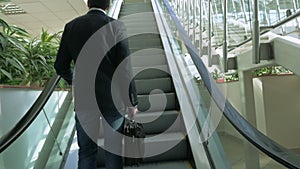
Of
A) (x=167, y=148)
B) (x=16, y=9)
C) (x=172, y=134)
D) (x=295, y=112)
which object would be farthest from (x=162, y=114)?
(x=16, y=9)

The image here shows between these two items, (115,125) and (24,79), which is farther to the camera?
(24,79)

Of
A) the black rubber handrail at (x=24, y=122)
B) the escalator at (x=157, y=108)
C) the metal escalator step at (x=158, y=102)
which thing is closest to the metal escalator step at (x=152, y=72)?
the escalator at (x=157, y=108)

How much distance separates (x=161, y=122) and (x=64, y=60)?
1.39m

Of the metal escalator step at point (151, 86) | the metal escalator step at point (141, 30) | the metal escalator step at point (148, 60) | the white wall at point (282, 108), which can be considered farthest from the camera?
the metal escalator step at point (141, 30)

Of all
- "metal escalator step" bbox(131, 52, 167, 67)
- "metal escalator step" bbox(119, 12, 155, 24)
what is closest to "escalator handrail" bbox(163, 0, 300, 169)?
"metal escalator step" bbox(131, 52, 167, 67)

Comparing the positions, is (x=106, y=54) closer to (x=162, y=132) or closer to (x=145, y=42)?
(x=162, y=132)

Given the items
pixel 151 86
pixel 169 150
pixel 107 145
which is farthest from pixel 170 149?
pixel 151 86

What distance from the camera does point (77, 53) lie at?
201 centimetres

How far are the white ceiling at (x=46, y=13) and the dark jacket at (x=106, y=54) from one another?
22.3 feet

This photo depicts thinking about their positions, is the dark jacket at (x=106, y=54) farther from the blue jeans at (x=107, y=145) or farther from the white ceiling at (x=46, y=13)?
the white ceiling at (x=46, y=13)

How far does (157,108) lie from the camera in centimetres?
348

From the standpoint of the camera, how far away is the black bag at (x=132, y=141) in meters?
2.10

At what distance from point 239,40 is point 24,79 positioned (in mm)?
2289

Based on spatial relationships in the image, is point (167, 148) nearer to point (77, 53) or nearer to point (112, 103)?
point (112, 103)
